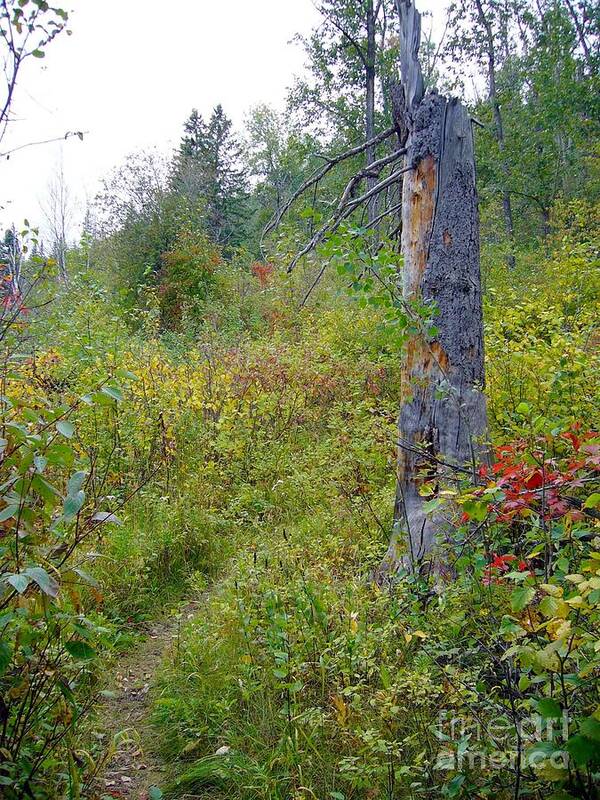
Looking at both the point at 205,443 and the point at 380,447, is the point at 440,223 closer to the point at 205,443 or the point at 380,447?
the point at 380,447

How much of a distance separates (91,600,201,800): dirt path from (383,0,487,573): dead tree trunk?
5.51ft

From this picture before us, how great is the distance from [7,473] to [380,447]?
374 centimetres

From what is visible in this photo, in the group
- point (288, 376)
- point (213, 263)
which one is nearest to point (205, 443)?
point (288, 376)

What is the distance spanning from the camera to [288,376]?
750cm

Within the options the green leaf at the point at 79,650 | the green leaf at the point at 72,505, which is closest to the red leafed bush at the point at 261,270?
the green leaf at the point at 72,505

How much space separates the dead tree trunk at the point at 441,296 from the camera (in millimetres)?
3596

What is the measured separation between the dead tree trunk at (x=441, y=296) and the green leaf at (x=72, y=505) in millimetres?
2254

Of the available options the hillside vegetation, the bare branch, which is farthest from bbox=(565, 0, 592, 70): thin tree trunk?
the bare branch

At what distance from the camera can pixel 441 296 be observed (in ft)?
11.8

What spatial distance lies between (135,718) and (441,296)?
3136mm

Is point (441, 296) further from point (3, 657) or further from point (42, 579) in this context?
point (3, 657)

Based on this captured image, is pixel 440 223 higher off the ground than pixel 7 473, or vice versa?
pixel 440 223

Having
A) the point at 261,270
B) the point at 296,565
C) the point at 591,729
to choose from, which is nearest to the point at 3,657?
the point at 591,729

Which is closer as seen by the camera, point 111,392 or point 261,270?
point 111,392
